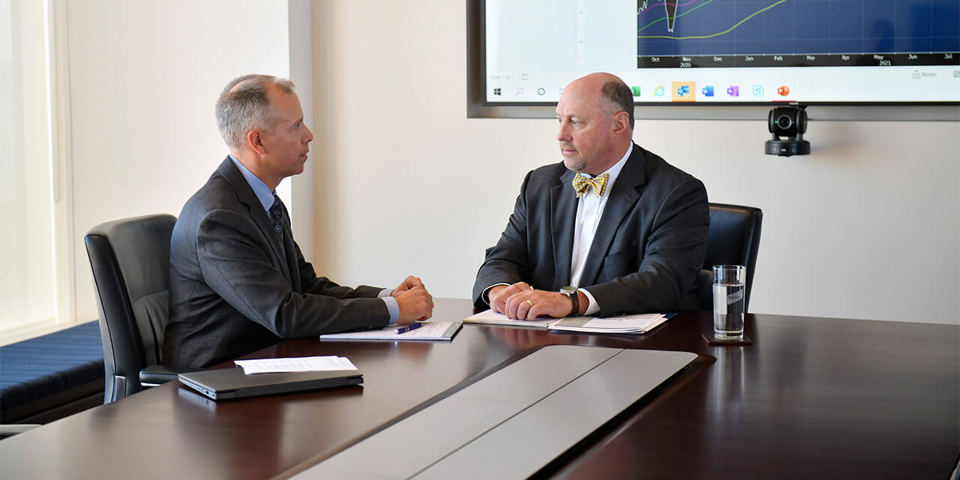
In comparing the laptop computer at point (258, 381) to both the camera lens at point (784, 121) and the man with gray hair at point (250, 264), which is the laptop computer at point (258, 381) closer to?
the man with gray hair at point (250, 264)

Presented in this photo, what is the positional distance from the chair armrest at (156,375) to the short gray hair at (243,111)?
0.68 m

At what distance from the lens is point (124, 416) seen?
1692 mm

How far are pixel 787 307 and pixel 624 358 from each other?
2475mm

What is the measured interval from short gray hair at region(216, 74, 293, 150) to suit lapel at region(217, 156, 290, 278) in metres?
0.11

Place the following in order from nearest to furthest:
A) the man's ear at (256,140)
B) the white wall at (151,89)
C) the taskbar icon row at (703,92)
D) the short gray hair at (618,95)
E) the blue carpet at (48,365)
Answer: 1. the man's ear at (256,140)
2. the short gray hair at (618,95)
3. the blue carpet at (48,365)
4. the taskbar icon row at (703,92)
5. the white wall at (151,89)

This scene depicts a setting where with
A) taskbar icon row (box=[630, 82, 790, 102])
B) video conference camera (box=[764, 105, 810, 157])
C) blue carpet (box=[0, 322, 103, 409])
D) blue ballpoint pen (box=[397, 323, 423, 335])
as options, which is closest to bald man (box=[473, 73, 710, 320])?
blue ballpoint pen (box=[397, 323, 423, 335])

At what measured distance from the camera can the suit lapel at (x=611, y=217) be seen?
3.08 m

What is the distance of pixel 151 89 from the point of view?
190 inches

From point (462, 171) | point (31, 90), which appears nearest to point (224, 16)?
point (31, 90)

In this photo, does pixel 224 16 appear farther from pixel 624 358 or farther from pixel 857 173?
pixel 624 358

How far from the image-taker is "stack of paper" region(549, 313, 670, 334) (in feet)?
8.01

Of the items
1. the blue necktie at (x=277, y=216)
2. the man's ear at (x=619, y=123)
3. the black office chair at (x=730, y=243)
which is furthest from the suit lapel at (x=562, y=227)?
the blue necktie at (x=277, y=216)

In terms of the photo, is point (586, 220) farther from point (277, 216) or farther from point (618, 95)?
point (277, 216)

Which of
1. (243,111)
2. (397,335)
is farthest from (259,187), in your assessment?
(397,335)
